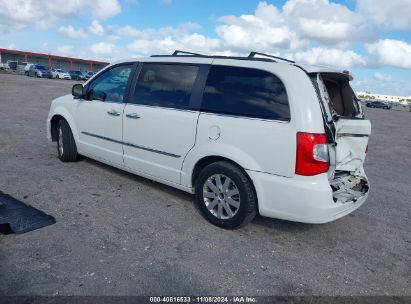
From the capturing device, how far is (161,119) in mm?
4367

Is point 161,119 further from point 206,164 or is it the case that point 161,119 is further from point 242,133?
point 242,133

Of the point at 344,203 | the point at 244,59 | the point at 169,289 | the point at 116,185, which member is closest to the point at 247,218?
the point at 344,203

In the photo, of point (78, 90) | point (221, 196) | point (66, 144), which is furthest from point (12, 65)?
point (221, 196)

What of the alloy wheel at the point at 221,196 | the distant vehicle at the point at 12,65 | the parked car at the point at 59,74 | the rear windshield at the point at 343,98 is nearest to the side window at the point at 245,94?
the alloy wheel at the point at 221,196

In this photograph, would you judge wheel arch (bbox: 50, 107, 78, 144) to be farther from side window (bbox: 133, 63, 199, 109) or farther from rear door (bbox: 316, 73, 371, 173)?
rear door (bbox: 316, 73, 371, 173)

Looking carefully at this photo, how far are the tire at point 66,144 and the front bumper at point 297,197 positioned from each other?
11.4ft

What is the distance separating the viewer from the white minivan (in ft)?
11.3

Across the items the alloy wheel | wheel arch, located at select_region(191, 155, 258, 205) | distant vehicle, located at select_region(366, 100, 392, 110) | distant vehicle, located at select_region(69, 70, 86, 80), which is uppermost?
distant vehicle, located at select_region(69, 70, 86, 80)

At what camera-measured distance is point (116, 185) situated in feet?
16.8

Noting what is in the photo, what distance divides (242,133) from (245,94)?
1.39 feet

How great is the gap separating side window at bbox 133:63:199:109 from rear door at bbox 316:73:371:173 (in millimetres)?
1489

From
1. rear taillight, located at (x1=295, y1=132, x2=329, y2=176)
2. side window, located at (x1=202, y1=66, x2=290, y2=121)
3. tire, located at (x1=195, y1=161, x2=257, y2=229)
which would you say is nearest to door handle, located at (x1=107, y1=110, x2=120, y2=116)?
side window, located at (x1=202, y1=66, x2=290, y2=121)

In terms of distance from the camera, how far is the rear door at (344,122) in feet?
12.3

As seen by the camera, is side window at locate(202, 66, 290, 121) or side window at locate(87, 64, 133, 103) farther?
side window at locate(87, 64, 133, 103)
